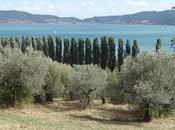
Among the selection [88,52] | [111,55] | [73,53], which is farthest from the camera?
[73,53]

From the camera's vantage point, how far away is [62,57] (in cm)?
10775

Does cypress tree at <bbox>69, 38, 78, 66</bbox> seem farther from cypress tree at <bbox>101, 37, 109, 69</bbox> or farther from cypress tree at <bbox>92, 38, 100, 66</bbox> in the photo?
cypress tree at <bbox>101, 37, 109, 69</bbox>

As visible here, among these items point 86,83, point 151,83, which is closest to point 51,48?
point 86,83

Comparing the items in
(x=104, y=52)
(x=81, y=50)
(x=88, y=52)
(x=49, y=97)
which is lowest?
(x=49, y=97)

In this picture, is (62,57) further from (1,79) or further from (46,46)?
(1,79)

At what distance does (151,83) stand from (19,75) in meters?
13.6

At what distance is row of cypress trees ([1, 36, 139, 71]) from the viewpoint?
101188 millimetres

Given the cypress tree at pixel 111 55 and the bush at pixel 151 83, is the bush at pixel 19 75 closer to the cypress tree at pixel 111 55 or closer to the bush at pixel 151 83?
the bush at pixel 151 83

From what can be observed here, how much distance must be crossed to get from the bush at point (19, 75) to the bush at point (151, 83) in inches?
364

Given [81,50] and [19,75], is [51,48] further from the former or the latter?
[19,75]

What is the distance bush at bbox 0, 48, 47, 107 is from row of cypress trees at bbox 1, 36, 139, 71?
53738 millimetres

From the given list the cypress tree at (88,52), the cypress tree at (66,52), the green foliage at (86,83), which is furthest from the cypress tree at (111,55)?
the green foliage at (86,83)

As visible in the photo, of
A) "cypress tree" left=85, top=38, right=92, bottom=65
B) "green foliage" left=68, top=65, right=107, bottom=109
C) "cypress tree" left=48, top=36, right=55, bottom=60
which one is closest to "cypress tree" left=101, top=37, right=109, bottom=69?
"cypress tree" left=85, top=38, right=92, bottom=65

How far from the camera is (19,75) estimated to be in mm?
44688
